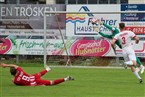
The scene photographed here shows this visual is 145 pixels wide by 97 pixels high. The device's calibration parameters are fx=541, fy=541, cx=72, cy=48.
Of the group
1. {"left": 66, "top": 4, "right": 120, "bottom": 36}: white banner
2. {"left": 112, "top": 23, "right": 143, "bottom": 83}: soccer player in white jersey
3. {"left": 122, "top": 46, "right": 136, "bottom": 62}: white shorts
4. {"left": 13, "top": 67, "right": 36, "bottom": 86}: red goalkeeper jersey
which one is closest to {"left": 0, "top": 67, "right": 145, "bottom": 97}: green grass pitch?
{"left": 13, "top": 67, "right": 36, "bottom": 86}: red goalkeeper jersey

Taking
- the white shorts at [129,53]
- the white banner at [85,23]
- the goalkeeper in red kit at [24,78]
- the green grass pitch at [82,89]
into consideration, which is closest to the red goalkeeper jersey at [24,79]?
the goalkeeper in red kit at [24,78]

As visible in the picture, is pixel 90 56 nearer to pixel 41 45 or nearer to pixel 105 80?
pixel 41 45

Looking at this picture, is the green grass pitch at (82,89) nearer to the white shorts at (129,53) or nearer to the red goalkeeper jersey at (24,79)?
the red goalkeeper jersey at (24,79)

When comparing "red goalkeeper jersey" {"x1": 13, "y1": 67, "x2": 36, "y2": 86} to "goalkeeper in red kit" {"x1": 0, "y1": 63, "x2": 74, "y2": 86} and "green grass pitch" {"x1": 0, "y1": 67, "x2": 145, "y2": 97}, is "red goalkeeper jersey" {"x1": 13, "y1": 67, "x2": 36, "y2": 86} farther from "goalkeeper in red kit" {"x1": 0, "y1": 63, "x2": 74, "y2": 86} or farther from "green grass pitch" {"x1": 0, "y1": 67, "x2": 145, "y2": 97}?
"green grass pitch" {"x1": 0, "y1": 67, "x2": 145, "y2": 97}

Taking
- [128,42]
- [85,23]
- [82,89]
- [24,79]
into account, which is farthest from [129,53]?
[85,23]

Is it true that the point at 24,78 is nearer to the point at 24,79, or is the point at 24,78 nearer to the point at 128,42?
the point at 24,79

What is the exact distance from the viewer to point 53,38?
29484mm

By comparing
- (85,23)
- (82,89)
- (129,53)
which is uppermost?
(85,23)

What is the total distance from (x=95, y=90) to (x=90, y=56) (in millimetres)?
12496

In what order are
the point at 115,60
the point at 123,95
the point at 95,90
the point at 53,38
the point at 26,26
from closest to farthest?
the point at 123,95 → the point at 95,90 → the point at 115,60 → the point at 53,38 → the point at 26,26

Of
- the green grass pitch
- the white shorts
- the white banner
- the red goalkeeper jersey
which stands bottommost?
the green grass pitch

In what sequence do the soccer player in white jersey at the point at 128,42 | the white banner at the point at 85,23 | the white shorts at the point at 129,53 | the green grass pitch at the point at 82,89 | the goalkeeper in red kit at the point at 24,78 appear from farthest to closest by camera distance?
1. the white banner at the point at 85,23
2. the white shorts at the point at 129,53
3. the soccer player in white jersey at the point at 128,42
4. the goalkeeper in red kit at the point at 24,78
5. the green grass pitch at the point at 82,89

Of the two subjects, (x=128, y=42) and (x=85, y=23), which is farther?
(x=85, y=23)

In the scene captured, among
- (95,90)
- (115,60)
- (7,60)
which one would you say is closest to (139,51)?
(115,60)
